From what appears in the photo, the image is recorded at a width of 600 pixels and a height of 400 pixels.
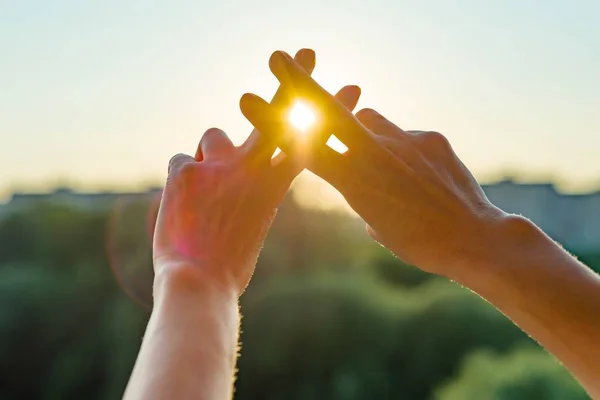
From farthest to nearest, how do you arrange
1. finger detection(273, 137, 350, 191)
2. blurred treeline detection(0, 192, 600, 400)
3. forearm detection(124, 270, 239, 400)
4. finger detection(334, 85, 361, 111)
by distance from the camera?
blurred treeline detection(0, 192, 600, 400)
finger detection(334, 85, 361, 111)
finger detection(273, 137, 350, 191)
forearm detection(124, 270, 239, 400)

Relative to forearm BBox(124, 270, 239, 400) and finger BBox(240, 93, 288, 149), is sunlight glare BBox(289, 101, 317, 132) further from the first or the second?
forearm BBox(124, 270, 239, 400)

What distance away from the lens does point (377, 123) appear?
26.5 inches

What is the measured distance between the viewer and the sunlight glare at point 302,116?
2.14ft

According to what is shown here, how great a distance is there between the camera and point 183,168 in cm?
69

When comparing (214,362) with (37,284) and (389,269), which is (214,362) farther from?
(389,269)

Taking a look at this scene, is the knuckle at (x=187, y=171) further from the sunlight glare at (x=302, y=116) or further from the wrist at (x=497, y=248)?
the wrist at (x=497, y=248)

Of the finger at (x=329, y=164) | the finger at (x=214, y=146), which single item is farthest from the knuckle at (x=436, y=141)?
the finger at (x=214, y=146)

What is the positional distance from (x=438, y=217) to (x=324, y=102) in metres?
0.16

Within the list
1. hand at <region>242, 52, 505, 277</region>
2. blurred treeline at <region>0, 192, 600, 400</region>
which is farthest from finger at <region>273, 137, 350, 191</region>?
blurred treeline at <region>0, 192, 600, 400</region>

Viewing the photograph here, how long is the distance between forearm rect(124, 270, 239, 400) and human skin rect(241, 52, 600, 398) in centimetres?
18

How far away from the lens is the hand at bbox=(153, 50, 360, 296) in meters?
0.63

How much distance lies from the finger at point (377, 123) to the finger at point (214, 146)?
0.51 ft

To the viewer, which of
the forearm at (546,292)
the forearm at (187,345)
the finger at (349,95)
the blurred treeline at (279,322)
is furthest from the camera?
the blurred treeline at (279,322)

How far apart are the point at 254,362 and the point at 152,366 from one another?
9.79ft
